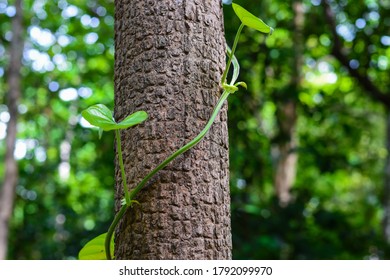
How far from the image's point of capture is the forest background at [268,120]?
12.1 feet

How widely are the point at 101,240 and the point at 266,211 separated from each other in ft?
11.0

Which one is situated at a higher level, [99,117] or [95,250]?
[99,117]

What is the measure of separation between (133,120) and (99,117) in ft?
0.17

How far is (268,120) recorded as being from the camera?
772cm

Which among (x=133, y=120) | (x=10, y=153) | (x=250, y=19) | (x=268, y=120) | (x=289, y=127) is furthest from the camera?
(x=268, y=120)

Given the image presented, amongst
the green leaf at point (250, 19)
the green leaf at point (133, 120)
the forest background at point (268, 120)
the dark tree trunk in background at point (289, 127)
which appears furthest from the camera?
the dark tree trunk in background at point (289, 127)

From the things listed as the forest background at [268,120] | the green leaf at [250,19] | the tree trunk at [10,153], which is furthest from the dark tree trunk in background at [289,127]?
the green leaf at [250,19]

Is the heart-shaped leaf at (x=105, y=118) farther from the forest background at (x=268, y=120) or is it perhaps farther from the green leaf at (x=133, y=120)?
the forest background at (x=268, y=120)

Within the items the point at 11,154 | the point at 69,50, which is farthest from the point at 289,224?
the point at 69,50

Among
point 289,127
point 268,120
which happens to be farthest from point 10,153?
point 268,120

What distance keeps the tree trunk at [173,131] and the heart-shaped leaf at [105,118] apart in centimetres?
5

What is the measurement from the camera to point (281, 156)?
5164 mm

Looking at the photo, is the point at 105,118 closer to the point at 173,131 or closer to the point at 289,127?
the point at 173,131
